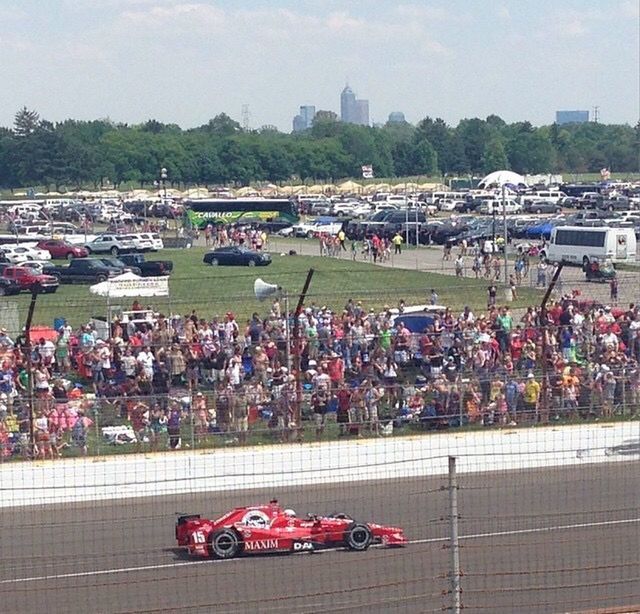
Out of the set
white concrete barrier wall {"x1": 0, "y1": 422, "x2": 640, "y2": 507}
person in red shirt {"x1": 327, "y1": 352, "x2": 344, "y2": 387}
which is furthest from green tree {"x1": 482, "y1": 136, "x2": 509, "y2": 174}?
white concrete barrier wall {"x1": 0, "y1": 422, "x2": 640, "y2": 507}

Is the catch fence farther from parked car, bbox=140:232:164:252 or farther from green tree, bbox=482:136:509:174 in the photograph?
green tree, bbox=482:136:509:174

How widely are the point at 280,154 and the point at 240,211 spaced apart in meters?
45.9

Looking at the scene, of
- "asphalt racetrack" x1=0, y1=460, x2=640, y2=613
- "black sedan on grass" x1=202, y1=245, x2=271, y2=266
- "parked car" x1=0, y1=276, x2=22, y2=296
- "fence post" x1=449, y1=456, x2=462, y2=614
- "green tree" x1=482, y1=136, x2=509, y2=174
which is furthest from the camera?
"green tree" x1=482, y1=136, x2=509, y2=174

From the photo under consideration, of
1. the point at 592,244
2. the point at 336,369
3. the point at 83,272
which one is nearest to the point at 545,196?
the point at 592,244

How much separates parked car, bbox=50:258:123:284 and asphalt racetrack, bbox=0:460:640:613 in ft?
90.7

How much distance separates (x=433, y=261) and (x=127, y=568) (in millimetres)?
36382

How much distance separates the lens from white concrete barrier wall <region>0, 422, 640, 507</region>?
12.7 m

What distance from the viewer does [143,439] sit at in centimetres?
1364

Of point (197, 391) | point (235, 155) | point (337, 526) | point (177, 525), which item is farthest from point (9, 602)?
point (235, 155)

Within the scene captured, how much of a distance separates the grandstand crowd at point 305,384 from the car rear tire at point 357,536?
3365 millimetres

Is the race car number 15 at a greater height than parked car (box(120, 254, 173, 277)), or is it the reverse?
the race car number 15

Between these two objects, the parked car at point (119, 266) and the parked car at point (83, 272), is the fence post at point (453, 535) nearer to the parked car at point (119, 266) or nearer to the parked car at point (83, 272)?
the parked car at point (119, 266)

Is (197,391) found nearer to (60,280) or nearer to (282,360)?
(282,360)

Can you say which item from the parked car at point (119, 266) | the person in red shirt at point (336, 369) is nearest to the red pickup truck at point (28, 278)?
the parked car at point (119, 266)
